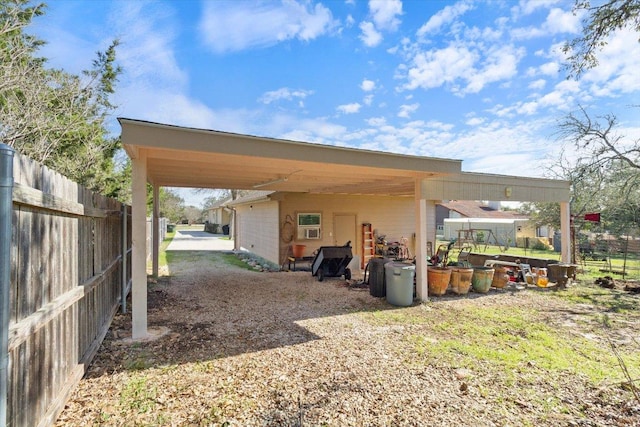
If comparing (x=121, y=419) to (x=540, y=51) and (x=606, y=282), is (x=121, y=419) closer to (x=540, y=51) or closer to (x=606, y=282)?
(x=606, y=282)

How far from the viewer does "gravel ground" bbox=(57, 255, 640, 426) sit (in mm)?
3090

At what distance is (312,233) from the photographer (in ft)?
43.3

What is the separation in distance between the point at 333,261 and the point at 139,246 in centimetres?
645

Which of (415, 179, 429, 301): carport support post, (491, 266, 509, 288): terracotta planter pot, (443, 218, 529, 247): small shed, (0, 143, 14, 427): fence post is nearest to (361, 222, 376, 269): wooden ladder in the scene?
(491, 266, 509, 288): terracotta planter pot

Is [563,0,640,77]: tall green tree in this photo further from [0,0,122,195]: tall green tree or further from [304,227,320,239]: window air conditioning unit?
[0,0,122,195]: tall green tree

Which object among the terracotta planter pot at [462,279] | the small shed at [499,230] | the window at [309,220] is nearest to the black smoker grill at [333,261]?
the window at [309,220]

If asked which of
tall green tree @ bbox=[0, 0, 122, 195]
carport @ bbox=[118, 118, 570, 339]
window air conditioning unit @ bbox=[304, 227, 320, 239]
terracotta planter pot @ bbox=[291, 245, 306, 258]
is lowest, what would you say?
terracotta planter pot @ bbox=[291, 245, 306, 258]

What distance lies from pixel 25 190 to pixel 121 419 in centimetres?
223

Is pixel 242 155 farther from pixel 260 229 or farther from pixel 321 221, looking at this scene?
pixel 260 229

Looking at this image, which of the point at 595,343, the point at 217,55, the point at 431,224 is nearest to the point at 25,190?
the point at 595,343

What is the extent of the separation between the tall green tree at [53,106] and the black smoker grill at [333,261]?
7.13 m

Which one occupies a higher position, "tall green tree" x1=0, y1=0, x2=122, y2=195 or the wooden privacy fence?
"tall green tree" x1=0, y1=0, x2=122, y2=195

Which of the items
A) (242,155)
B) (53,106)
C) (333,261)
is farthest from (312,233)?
(53,106)

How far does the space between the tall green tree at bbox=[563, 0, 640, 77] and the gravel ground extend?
7723mm
